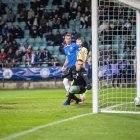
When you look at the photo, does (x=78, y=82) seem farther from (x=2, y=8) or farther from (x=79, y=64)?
(x=2, y=8)

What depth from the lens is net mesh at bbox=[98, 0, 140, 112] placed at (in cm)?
1421

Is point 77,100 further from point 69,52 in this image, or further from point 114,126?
point 114,126

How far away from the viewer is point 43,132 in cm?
940

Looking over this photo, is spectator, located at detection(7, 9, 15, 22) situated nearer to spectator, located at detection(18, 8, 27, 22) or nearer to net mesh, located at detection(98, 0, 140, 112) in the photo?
spectator, located at detection(18, 8, 27, 22)

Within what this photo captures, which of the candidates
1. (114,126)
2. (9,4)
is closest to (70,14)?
(9,4)

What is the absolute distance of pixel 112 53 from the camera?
18.1 m

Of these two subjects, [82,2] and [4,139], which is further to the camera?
[82,2]

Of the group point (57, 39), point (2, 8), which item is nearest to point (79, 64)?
point (57, 39)

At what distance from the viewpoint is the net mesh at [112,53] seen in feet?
46.6

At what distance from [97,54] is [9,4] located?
22.9m

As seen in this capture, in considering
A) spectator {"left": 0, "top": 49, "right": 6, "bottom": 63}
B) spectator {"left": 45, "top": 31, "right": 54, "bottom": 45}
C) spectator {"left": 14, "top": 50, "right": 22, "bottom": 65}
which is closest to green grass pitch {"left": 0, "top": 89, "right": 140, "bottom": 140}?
spectator {"left": 0, "top": 49, "right": 6, "bottom": 63}

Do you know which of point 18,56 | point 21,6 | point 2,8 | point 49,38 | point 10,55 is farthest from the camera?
point 2,8

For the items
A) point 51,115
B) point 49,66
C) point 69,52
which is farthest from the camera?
point 49,66

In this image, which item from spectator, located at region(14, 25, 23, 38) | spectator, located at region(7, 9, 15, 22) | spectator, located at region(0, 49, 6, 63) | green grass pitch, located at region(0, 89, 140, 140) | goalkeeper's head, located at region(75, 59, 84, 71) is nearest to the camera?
green grass pitch, located at region(0, 89, 140, 140)
